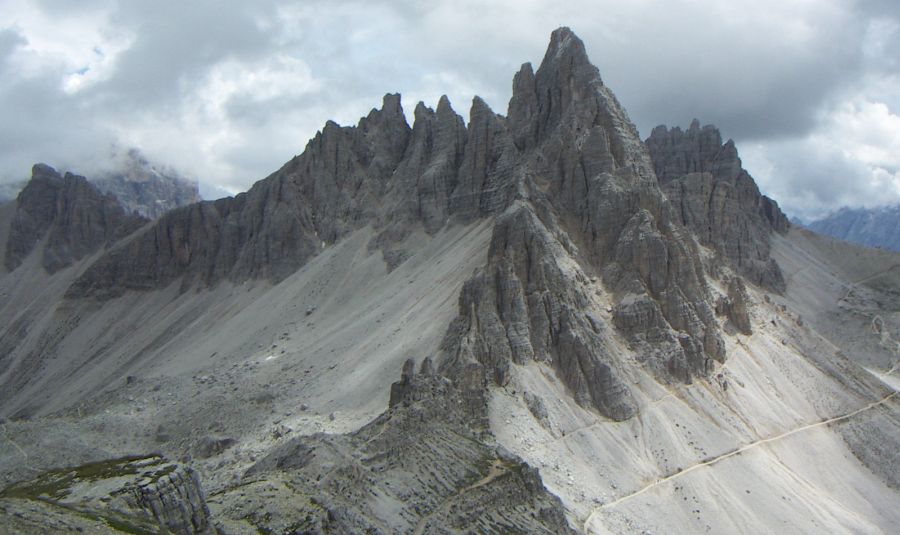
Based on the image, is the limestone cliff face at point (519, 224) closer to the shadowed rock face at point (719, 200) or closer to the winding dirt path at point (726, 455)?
the winding dirt path at point (726, 455)

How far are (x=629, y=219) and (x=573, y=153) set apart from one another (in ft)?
41.3

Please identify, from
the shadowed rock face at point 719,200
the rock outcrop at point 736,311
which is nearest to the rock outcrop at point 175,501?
the rock outcrop at point 736,311

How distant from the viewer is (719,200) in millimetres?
147250

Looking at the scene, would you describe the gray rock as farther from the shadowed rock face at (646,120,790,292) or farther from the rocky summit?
the shadowed rock face at (646,120,790,292)

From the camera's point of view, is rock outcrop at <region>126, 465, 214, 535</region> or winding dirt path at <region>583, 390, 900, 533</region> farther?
winding dirt path at <region>583, 390, 900, 533</region>

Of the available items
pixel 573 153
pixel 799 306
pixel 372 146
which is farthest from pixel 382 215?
pixel 799 306

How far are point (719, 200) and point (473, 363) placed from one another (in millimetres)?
86650

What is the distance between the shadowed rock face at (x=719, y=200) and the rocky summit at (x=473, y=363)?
0.89 m

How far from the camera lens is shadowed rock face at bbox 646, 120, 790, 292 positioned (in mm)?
142125

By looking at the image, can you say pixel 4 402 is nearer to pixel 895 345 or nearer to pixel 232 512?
pixel 232 512

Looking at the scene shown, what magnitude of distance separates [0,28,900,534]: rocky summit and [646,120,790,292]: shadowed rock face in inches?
35.0

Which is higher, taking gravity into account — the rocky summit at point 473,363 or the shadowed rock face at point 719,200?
the shadowed rock face at point 719,200

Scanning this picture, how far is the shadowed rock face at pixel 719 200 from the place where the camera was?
142 metres

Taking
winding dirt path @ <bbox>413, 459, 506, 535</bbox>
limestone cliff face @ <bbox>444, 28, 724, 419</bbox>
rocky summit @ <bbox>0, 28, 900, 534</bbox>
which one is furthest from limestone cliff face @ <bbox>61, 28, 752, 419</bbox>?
winding dirt path @ <bbox>413, 459, 506, 535</bbox>
